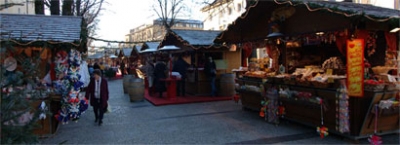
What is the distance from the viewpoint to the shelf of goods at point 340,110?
235 inches

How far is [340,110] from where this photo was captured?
19.8ft

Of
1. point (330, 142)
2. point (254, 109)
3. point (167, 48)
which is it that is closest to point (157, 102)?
point (167, 48)

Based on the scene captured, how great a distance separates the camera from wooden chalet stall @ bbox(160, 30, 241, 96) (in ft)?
41.7

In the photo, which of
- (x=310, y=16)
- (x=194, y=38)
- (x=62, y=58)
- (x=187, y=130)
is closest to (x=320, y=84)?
(x=310, y=16)

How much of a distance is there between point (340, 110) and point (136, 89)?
781 centimetres

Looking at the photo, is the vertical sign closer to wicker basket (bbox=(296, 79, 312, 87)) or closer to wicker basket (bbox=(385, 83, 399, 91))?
wicker basket (bbox=(385, 83, 399, 91))

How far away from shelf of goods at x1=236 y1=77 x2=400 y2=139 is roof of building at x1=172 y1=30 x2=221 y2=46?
235 inches

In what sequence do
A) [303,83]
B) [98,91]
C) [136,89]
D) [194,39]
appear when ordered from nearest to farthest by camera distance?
[303,83]
[98,91]
[136,89]
[194,39]

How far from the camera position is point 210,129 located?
731 centimetres

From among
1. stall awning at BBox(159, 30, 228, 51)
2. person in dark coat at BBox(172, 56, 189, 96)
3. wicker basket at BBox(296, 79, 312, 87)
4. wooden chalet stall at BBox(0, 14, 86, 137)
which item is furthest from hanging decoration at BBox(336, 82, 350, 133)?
person in dark coat at BBox(172, 56, 189, 96)

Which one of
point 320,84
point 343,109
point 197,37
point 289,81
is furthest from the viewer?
point 197,37

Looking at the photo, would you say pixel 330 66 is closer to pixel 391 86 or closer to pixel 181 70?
pixel 391 86

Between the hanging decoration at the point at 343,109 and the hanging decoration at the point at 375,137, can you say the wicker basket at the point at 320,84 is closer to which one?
the hanging decoration at the point at 343,109

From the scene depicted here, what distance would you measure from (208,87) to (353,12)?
27.5ft
